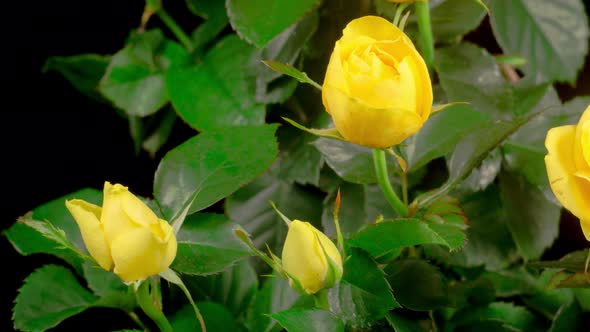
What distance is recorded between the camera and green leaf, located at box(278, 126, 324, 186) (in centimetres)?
58

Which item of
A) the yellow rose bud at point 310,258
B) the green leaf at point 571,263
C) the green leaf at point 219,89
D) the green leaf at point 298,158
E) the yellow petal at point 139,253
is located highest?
the yellow petal at point 139,253

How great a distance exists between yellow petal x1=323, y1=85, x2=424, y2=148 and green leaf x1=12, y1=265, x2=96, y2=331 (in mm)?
203

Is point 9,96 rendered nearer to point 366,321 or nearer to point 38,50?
point 38,50

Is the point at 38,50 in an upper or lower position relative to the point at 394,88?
lower

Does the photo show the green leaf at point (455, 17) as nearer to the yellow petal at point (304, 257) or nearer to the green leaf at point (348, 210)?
the green leaf at point (348, 210)

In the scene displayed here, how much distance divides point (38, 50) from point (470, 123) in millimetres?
430

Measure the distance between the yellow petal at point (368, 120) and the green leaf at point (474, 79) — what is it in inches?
A: 8.8

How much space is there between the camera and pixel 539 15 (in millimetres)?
618

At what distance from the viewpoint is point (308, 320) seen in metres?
0.36

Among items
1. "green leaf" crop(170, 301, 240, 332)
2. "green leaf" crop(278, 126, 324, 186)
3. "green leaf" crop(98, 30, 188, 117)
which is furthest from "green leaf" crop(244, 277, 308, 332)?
"green leaf" crop(98, 30, 188, 117)

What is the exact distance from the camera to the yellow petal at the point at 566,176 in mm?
361

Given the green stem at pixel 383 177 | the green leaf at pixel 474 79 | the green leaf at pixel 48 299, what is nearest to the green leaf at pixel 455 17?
the green leaf at pixel 474 79

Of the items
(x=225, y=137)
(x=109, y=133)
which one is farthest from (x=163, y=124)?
(x=225, y=137)

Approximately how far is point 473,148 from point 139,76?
326 millimetres
